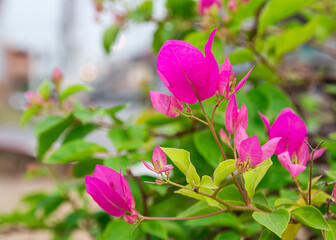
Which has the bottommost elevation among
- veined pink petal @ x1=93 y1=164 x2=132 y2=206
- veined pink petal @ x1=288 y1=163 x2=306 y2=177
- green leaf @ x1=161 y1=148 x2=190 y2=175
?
veined pink petal @ x1=288 y1=163 x2=306 y2=177

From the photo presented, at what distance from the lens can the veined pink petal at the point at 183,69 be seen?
0.21 m

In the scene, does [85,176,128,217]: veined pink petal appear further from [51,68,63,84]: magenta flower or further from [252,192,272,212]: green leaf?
[51,68,63,84]: magenta flower

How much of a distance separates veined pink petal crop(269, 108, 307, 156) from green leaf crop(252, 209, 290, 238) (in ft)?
0.18

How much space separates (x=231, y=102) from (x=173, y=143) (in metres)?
0.29

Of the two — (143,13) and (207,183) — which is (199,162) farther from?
(143,13)

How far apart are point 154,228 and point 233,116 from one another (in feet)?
0.67

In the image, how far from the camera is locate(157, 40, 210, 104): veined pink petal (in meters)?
0.21

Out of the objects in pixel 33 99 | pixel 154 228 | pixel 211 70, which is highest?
pixel 211 70

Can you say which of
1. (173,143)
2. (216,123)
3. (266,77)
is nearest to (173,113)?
(216,123)

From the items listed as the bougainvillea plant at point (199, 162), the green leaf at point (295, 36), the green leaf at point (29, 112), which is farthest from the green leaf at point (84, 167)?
the green leaf at point (295, 36)

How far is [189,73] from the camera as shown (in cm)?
21

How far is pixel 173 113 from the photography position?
231 mm

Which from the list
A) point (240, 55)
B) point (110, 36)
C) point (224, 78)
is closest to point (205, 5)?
point (240, 55)

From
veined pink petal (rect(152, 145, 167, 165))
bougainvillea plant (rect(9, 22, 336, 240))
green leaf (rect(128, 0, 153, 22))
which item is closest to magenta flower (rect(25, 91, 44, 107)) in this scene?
bougainvillea plant (rect(9, 22, 336, 240))
